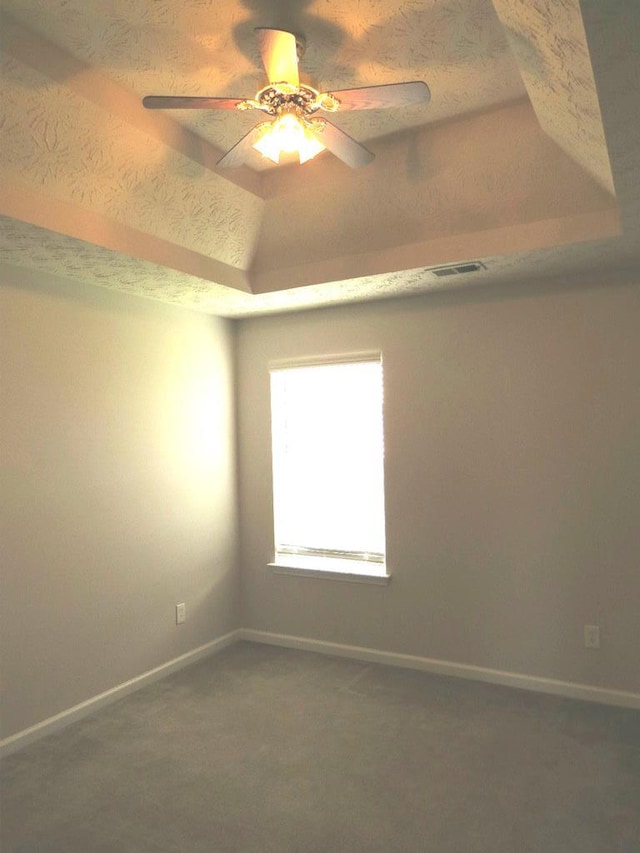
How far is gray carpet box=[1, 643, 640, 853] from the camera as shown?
2.30 m

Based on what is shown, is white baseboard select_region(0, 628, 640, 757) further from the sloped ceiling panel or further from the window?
the sloped ceiling panel

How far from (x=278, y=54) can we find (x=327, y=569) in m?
3.04

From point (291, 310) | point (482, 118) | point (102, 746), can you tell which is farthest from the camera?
point (291, 310)

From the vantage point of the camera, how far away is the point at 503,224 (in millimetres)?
3055

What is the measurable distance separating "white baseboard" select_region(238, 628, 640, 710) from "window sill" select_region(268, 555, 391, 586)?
1.43ft

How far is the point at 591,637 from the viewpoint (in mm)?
3379

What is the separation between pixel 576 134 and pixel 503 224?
77 centimetres

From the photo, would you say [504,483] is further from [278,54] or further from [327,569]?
[278,54]

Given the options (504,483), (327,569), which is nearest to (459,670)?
(327,569)

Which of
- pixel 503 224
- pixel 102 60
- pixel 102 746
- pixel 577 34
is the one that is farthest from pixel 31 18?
pixel 102 746

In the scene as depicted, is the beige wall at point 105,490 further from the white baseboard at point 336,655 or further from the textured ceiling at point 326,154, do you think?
the textured ceiling at point 326,154

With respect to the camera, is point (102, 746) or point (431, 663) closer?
point (102, 746)

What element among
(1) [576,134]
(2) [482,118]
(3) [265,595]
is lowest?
(3) [265,595]

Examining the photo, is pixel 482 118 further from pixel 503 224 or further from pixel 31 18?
pixel 31 18
